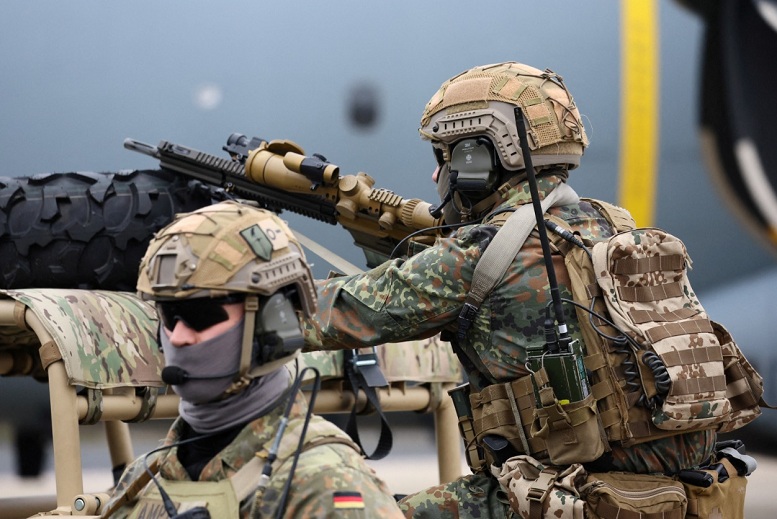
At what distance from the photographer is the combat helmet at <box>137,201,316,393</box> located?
219cm

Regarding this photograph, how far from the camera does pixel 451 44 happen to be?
7.31 m

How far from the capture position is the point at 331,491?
204cm

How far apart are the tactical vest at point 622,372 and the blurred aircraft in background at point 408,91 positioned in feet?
9.30

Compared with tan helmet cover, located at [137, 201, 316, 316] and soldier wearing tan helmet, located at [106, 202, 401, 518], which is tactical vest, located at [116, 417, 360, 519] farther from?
Result: tan helmet cover, located at [137, 201, 316, 316]

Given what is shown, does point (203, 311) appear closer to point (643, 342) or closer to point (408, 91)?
point (643, 342)

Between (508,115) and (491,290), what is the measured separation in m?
0.56

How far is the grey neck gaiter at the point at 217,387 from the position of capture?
7.24ft

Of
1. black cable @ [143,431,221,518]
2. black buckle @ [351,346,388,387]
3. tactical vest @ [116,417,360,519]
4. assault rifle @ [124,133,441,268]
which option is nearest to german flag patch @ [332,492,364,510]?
tactical vest @ [116,417,360,519]

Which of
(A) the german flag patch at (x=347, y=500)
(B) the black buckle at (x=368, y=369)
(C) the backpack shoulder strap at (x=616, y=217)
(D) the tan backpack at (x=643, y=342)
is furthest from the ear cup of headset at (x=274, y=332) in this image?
(B) the black buckle at (x=368, y=369)

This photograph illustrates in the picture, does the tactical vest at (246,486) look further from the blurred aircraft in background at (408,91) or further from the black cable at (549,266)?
the blurred aircraft in background at (408,91)

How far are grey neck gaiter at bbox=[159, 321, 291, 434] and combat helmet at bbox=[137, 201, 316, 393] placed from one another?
0.03 metres

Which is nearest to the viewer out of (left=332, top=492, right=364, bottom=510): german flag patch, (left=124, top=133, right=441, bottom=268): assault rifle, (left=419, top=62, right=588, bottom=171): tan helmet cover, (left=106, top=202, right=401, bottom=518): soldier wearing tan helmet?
(left=332, top=492, right=364, bottom=510): german flag patch

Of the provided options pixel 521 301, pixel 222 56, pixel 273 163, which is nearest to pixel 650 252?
pixel 521 301

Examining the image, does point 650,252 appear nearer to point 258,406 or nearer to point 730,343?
point 730,343
